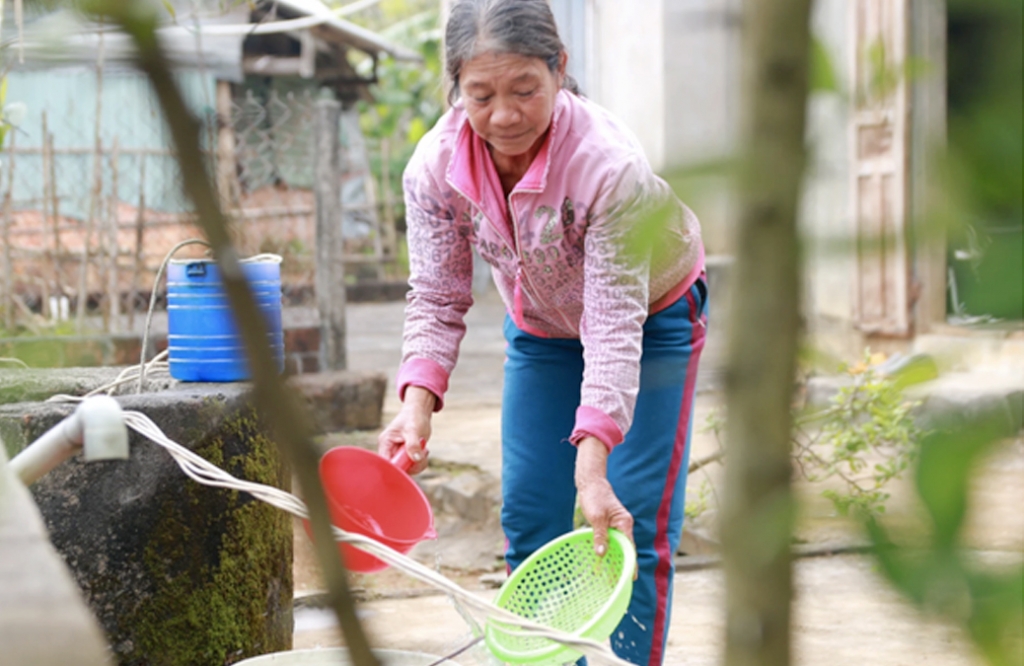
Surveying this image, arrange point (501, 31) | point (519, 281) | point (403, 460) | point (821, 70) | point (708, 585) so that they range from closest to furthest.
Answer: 1. point (821, 70)
2. point (501, 31)
3. point (403, 460)
4. point (519, 281)
5. point (708, 585)

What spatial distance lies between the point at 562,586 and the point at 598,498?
0.25 m

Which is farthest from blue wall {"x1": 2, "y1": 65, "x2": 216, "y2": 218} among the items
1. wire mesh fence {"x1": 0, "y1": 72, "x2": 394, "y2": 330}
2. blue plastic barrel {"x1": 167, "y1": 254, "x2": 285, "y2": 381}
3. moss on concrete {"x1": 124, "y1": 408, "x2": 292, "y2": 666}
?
moss on concrete {"x1": 124, "y1": 408, "x2": 292, "y2": 666}

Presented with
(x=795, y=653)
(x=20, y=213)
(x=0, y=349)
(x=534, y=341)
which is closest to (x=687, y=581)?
(x=534, y=341)

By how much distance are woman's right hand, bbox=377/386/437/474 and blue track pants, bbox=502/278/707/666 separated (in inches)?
9.9

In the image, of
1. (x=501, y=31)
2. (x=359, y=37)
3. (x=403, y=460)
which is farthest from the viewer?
(x=359, y=37)

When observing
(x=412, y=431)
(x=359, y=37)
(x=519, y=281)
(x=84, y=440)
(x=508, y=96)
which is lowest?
(x=412, y=431)

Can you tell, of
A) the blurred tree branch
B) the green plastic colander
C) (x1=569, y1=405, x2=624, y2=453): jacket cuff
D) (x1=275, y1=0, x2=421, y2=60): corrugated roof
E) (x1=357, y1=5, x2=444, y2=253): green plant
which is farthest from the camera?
(x1=357, y1=5, x2=444, y2=253): green plant

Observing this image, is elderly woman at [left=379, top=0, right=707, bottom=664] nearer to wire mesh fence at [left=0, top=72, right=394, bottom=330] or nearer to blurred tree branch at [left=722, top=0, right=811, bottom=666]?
blurred tree branch at [left=722, top=0, right=811, bottom=666]

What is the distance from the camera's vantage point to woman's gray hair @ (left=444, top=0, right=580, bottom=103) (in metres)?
2.09

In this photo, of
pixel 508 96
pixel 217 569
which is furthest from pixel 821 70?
pixel 217 569

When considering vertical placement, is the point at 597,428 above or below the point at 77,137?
below

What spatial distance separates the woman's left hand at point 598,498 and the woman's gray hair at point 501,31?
0.70 metres

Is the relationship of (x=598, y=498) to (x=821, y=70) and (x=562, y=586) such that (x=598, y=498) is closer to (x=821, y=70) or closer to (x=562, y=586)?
(x=562, y=586)

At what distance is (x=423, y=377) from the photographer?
7.90 feet
